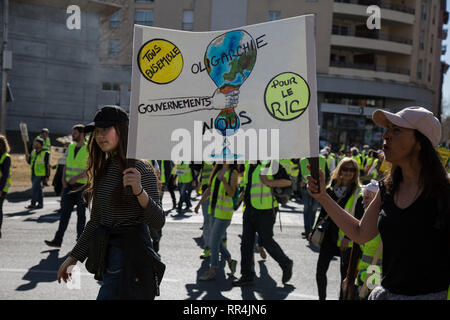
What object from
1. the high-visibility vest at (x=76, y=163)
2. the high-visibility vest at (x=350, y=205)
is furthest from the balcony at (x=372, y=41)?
the high-visibility vest at (x=350, y=205)

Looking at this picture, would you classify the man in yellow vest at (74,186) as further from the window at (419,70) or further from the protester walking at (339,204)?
the window at (419,70)

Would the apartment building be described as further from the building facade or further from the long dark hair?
the long dark hair

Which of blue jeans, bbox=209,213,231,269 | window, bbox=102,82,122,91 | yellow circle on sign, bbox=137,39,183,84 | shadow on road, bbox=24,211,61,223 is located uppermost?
window, bbox=102,82,122,91

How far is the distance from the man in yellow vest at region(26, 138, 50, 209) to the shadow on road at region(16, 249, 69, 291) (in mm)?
5056

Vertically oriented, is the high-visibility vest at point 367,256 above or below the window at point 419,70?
below

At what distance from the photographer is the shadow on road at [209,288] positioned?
19.8ft

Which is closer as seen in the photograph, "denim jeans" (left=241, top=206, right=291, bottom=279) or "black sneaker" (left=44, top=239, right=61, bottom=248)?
"denim jeans" (left=241, top=206, right=291, bottom=279)

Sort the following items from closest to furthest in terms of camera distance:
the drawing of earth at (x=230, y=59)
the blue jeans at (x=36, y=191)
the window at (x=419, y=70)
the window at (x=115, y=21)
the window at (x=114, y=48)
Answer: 1. the drawing of earth at (x=230, y=59)
2. the blue jeans at (x=36, y=191)
3. the window at (x=114, y=48)
4. the window at (x=115, y=21)
5. the window at (x=419, y=70)

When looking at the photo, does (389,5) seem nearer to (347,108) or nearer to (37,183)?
(347,108)

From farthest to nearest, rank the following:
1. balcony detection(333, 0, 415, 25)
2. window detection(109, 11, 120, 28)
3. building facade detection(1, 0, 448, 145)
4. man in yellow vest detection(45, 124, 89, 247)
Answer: balcony detection(333, 0, 415, 25) < window detection(109, 11, 120, 28) < building facade detection(1, 0, 448, 145) < man in yellow vest detection(45, 124, 89, 247)

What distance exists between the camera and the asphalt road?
19.7 ft

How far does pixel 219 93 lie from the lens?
3160 millimetres

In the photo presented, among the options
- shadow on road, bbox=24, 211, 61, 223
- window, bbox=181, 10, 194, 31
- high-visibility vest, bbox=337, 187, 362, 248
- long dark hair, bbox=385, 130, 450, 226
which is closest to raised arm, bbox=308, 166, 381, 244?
long dark hair, bbox=385, 130, 450, 226

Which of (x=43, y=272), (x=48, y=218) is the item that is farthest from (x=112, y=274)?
(x=48, y=218)
